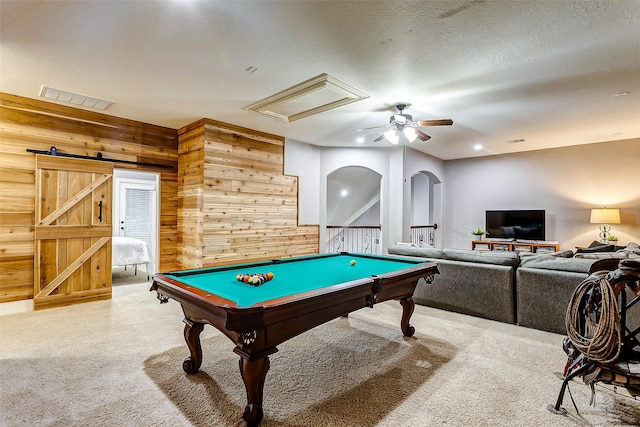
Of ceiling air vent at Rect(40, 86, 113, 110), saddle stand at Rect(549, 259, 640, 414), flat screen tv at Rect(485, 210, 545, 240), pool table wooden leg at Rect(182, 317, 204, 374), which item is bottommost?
pool table wooden leg at Rect(182, 317, 204, 374)

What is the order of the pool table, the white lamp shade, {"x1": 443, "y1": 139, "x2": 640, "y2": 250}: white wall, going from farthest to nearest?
1. {"x1": 443, "y1": 139, "x2": 640, "y2": 250}: white wall
2. the white lamp shade
3. the pool table

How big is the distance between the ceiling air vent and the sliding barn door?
0.74 m

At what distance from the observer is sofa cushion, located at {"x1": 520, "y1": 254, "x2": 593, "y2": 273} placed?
122 inches

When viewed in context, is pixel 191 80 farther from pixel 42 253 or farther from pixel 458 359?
pixel 458 359

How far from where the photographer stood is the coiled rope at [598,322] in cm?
167

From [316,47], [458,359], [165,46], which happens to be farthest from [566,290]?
[165,46]

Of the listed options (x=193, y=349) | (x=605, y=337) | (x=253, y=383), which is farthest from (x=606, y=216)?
(x=193, y=349)

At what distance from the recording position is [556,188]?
21.8ft

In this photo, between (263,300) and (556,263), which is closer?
(263,300)

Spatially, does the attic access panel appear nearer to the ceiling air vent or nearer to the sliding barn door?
the ceiling air vent

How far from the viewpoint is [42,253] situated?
4.01 metres

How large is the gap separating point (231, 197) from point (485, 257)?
3.76 meters

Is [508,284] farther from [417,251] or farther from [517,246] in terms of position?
[517,246]

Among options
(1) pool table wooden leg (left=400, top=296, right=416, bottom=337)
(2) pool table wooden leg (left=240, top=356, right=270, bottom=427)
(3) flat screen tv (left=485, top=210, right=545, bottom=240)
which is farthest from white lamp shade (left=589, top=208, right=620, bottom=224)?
(2) pool table wooden leg (left=240, top=356, right=270, bottom=427)
